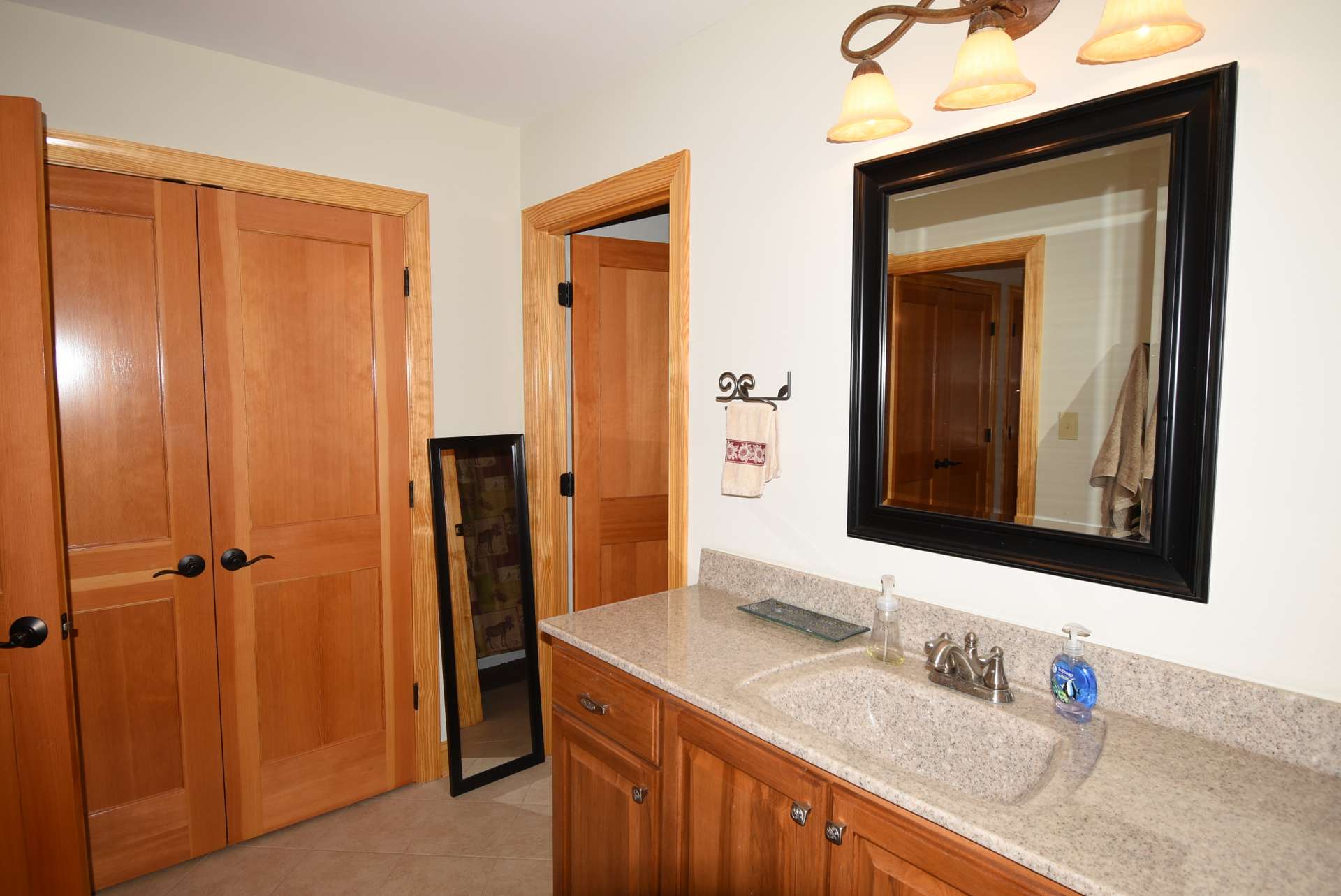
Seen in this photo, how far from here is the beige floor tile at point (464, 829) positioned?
237 cm

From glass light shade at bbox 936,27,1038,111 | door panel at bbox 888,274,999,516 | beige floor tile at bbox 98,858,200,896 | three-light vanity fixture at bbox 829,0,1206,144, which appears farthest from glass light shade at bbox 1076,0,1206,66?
beige floor tile at bbox 98,858,200,896

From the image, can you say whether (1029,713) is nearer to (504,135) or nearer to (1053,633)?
(1053,633)

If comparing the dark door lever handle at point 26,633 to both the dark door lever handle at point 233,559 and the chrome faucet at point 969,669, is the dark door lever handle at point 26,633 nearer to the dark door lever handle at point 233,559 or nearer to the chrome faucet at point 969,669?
the dark door lever handle at point 233,559

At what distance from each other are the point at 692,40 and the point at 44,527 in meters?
2.16

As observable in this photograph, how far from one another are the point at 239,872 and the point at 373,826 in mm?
404

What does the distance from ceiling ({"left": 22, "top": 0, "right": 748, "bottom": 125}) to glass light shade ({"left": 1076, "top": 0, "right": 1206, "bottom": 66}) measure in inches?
45.2

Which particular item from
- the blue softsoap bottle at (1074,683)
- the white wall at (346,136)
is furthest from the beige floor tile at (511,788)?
the blue softsoap bottle at (1074,683)

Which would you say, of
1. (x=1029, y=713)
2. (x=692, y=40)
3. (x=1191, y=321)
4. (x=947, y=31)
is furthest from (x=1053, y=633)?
(x=692, y=40)

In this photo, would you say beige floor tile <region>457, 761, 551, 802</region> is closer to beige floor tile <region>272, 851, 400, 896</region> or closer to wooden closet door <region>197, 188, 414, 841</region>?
wooden closet door <region>197, 188, 414, 841</region>

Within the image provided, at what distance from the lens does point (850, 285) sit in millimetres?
1725

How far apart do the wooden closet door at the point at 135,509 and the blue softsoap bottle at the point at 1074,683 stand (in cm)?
242

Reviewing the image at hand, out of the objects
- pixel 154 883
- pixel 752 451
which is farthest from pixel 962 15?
pixel 154 883

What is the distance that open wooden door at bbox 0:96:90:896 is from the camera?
1680 mm

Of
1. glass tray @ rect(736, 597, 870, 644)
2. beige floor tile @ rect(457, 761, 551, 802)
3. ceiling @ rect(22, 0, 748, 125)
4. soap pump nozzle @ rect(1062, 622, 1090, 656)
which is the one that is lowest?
beige floor tile @ rect(457, 761, 551, 802)
